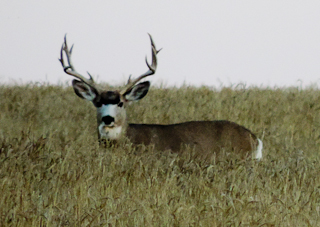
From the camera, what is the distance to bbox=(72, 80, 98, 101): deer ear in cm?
799

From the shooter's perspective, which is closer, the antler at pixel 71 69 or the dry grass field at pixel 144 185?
the dry grass field at pixel 144 185

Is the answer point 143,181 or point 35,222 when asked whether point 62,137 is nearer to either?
point 143,181

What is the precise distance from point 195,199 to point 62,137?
3.25m

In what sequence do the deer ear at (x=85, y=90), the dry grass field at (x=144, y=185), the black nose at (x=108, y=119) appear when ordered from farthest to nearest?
the deer ear at (x=85, y=90), the black nose at (x=108, y=119), the dry grass field at (x=144, y=185)

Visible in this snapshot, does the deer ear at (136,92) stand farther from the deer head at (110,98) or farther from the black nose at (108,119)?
the black nose at (108,119)

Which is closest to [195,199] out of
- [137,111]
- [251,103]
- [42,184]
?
[42,184]

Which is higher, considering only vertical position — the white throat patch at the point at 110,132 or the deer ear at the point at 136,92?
the deer ear at the point at 136,92

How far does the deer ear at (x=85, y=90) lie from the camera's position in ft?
26.2

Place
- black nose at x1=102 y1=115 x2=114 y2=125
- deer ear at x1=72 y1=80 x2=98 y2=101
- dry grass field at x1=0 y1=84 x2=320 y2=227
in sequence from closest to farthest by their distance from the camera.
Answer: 1. dry grass field at x1=0 y1=84 x2=320 y2=227
2. black nose at x1=102 y1=115 x2=114 y2=125
3. deer ear at x1=72 y1=80 x2=98 y2=101

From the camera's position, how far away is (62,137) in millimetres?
7641

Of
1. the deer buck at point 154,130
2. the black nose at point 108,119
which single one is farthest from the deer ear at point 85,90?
the black nose at point 108,119

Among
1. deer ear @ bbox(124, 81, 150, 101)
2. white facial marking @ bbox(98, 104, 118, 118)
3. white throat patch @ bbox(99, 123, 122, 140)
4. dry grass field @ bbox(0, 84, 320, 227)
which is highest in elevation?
deer ear @ bbox(124, 81, 150, 101)

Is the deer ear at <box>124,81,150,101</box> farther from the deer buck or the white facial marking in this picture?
the white facial marking

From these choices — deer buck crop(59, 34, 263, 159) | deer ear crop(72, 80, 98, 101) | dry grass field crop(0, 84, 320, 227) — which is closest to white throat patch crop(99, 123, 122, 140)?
deer buck crop(59, 34, 263, 159)
